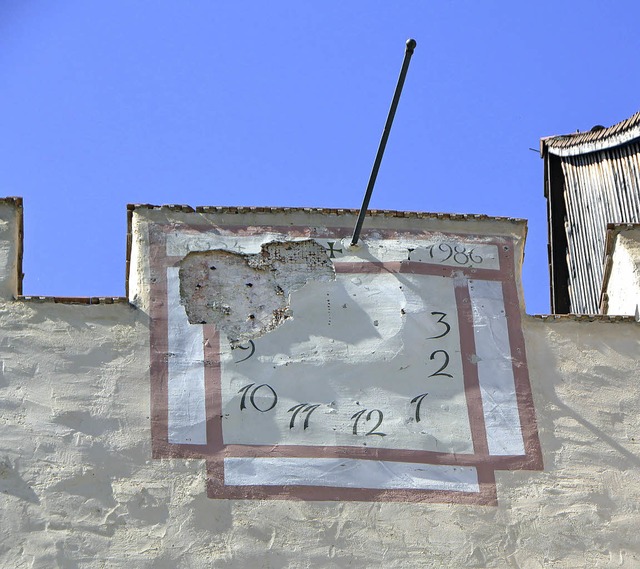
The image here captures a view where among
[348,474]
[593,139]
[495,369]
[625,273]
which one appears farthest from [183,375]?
[593,139]

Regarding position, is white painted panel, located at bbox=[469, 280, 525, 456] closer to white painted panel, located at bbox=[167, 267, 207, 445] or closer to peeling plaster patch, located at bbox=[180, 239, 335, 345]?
peeling plaster patch, located at bbox=[180, 239, 335, 345]

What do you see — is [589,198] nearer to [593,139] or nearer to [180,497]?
[593,139]

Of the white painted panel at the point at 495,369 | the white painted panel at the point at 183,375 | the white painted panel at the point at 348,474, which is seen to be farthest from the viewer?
the white painted panel at the point at 495,369

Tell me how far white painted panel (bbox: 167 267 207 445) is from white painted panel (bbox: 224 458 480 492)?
0.32 metres

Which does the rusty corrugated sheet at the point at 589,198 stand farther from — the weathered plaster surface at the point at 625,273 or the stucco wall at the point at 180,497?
the stucco wall at the point at 180,497

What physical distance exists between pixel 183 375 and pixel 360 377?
109 centimetres

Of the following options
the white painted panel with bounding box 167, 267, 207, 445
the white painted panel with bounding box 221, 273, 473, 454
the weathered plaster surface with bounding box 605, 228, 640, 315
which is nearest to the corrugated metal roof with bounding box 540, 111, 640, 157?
the weathered plaster surface with bounding box 605, 228, 640, 315

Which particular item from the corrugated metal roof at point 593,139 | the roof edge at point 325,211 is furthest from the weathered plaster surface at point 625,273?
the corrugated metal roof at point 593,139

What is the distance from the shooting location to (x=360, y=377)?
461 inches

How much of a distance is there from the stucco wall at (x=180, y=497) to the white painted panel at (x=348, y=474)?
143 millimetres

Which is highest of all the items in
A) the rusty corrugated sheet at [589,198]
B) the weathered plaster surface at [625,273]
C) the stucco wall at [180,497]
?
the rusty corrugated sheet at [589,198]

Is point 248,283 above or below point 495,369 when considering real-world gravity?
above

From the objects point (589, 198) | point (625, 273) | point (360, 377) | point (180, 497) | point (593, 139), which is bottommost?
point (180, 497)

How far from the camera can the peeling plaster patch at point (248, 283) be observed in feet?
38.9
